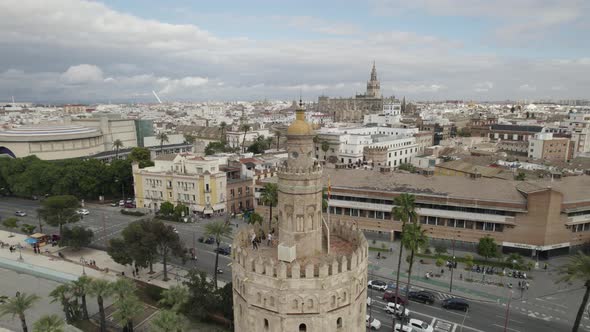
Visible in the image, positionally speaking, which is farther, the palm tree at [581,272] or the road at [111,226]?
the road at [111,226]

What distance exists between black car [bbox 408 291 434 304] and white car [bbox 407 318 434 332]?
6300mm

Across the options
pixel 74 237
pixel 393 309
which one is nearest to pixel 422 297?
pixel 393 309

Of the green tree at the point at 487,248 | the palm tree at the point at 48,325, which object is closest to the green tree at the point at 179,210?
the palm tree at the point at 48,325

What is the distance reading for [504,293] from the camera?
53031 millimetres

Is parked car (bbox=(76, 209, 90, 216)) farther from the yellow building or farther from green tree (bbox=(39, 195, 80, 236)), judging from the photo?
green tree (bbox=(39, 195, 80, 236))

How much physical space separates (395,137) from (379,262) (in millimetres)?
86032

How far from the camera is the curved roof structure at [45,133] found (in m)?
126

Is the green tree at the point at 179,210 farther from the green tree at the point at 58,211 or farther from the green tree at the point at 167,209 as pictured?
the green tree at the point at 58,211

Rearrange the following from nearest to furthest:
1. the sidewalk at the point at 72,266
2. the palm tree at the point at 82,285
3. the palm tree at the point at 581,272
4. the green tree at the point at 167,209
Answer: the palm tree at the point at 581,272, the palm tree at the point at 82,285, the sidewalk at the point at 72,266, the green tree at the point at 167,209

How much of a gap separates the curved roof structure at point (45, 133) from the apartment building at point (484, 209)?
104927 millimetres

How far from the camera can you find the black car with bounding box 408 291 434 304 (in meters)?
50.8

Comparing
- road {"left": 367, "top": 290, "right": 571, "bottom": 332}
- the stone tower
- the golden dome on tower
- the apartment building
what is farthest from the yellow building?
the golden dome on tower

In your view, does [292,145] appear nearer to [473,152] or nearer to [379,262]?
[379,262]

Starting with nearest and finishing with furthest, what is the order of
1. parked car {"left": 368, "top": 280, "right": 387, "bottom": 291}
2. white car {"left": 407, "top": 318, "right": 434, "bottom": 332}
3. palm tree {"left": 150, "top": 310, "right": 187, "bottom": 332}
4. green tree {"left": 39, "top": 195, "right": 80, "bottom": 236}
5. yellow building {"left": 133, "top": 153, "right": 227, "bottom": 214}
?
palm tree {"left": 150, "top": 310, "right": 187, "bottom": 332} → white car {"left": 407, "top": 318, "right": 434, "bottom": 332} → parked car {"left": 368, "top": 280, "right": 387, "bottom": 291} → green tree {"left": 39, "top": 195, "right": 80, "bottom": 236} → yellow building {"left": 133, "top": 153, "right": 227, "bottom": 214}
